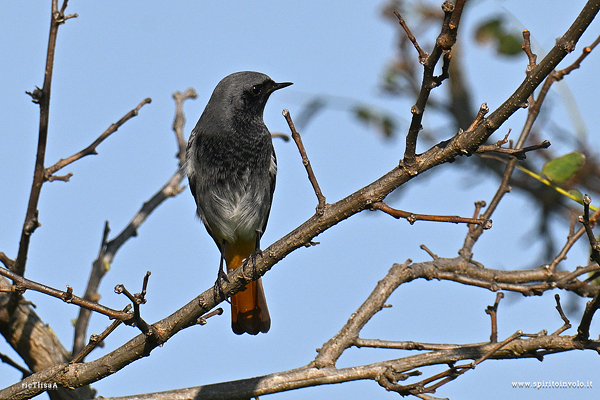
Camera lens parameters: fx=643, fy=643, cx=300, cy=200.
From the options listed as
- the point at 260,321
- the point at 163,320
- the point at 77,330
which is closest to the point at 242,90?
the point at 260,321

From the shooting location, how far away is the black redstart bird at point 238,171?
4672 mm

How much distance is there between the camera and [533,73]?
7.77 ft

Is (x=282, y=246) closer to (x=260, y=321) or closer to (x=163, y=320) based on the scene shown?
(x=163, y=320)

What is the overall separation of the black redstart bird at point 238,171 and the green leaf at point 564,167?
2072 mm

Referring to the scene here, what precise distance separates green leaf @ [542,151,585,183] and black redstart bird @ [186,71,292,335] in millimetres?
2072

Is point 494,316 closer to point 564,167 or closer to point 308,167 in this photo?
point 564,167

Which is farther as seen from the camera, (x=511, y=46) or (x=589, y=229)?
(x=511, y=46)

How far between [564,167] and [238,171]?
7.27 ft

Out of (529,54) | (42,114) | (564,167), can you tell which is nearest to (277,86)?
(42,114)

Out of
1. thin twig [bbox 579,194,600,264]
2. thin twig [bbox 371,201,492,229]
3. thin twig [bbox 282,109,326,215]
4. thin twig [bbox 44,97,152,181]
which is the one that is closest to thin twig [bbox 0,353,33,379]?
thin twig [bbox 44,97,152,181]

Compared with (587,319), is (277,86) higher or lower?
higher

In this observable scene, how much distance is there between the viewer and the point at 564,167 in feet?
11.4

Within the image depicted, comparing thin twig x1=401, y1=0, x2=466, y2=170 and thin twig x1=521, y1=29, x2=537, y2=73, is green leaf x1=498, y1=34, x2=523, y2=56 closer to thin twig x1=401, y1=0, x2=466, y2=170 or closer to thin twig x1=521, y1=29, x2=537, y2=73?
thin twig x1=521, y1=29, x2=537, y2=73

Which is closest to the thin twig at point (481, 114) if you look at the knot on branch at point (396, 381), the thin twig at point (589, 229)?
the thin twig at point (589, 229)
